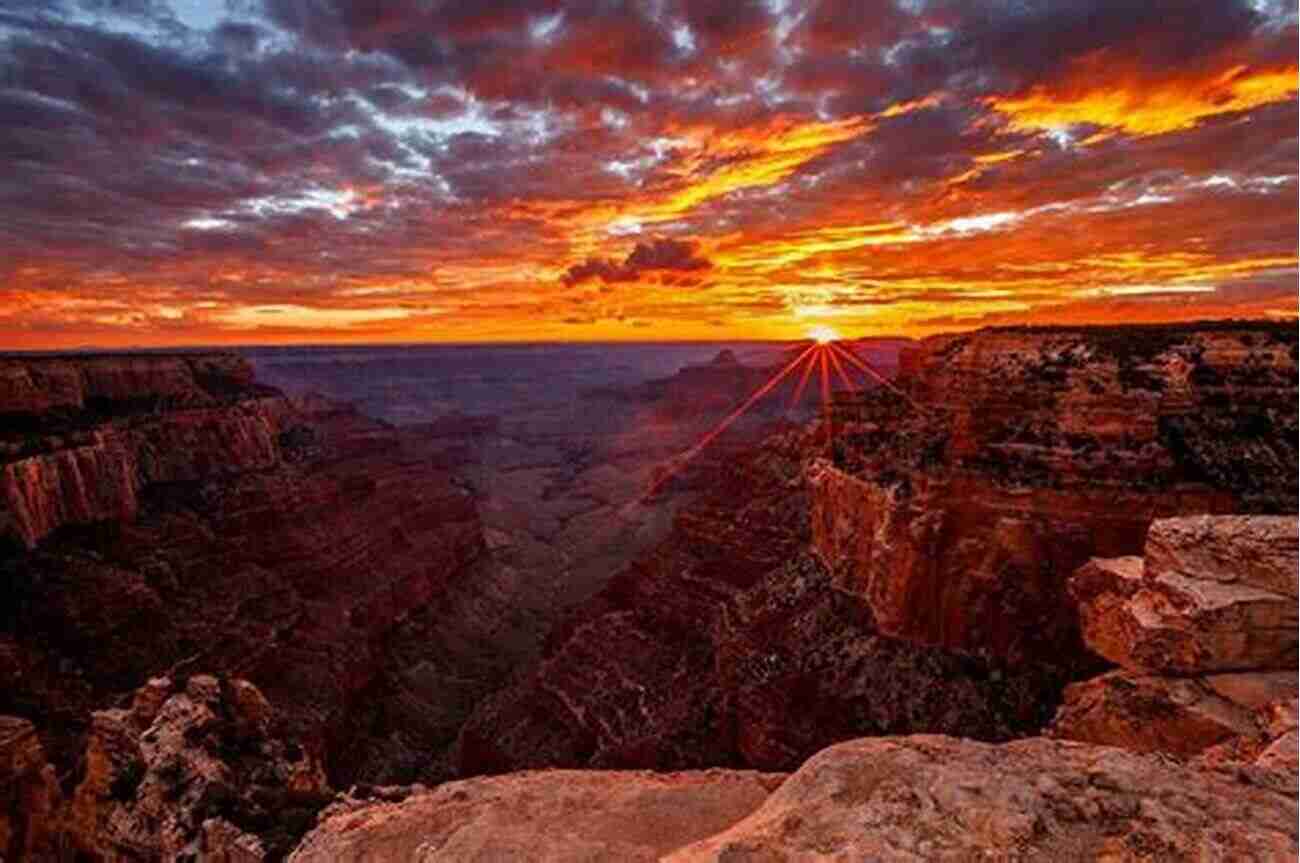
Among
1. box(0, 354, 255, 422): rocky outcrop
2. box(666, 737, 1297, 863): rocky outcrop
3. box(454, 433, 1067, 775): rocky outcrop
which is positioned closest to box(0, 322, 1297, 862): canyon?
box(666, 737, 1297, 863): rocky outcrop

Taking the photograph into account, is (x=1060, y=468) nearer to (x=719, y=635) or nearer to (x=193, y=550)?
(x=719, y=635)

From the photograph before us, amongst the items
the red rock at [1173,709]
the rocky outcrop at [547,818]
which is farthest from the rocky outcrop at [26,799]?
the red rock at [1173,709]

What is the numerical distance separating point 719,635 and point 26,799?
24766 mm

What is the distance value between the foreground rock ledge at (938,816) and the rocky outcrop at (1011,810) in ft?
0.04

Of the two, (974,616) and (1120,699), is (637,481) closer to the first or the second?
(974,616)

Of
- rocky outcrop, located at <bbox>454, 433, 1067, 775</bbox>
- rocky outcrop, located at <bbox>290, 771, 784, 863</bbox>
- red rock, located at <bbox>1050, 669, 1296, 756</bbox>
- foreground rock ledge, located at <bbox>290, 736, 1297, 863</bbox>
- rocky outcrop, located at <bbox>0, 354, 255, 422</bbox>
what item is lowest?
rocky outcrop, located at <bbox>454, 433, 1067, 775</bbox>

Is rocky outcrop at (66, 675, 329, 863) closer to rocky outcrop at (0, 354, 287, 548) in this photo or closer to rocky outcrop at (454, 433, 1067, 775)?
rocky outcrop at (454, 433, 1067, 775)

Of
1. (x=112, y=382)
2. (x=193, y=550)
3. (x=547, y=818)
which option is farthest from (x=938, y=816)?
(x=112, y=382)

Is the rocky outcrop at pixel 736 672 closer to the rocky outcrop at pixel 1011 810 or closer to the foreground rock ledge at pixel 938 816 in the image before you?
the foreground rock ledge at pixel 938 816

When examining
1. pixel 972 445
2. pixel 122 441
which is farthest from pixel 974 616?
pixel 122 441

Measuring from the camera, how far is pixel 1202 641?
50.9ft

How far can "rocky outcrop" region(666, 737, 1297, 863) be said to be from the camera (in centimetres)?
659

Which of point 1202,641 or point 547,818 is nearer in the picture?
point 547,818

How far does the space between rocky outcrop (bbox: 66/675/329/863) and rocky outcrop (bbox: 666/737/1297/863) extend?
798 cm
